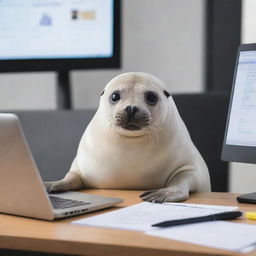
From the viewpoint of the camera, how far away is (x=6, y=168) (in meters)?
1.03

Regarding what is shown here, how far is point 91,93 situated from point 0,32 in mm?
775

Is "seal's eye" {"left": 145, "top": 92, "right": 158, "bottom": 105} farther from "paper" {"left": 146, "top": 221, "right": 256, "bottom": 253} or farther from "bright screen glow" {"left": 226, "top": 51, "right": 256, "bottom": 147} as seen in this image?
"paper" {"left": 146, "top": 221, "right": 256, "bottom": 253}

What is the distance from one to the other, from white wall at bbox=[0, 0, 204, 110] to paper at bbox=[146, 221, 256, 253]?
1682 millimetres

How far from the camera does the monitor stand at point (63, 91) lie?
205 centimetres

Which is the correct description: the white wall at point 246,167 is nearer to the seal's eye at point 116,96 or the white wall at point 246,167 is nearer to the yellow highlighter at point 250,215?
the seal's eye at point 116,96

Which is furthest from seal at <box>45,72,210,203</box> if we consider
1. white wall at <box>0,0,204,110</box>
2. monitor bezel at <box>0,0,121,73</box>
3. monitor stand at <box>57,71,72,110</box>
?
white wall at <box>0,0,204,110</box>

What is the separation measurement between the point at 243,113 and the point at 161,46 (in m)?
1.34

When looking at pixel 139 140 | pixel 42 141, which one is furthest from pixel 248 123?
pixel 42 141

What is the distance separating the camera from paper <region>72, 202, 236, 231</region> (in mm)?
971

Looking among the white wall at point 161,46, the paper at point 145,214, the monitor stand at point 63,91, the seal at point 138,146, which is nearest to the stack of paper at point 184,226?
the paper at point 145,214

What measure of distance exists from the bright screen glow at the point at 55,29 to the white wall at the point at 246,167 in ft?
1.39

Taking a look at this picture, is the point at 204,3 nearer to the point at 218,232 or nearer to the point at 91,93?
the point at 91,93

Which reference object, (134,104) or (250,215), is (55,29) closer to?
(134,104)

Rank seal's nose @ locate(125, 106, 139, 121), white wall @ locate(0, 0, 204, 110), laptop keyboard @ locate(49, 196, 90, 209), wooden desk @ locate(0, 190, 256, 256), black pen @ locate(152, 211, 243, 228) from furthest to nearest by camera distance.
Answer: white wall @ locate(0, 0, 204, 110) → seal's nose @ locate(125, 106, 139, 121) → laptop keyboard @ locate(49, 196, 90, 209) → black pen @ locate(152, 211, 243, 228) → wooden desk @ locate(0, 190, 256, 256)
